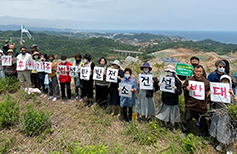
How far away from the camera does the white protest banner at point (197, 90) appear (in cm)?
384

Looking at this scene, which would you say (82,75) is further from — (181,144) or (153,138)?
(181,144)

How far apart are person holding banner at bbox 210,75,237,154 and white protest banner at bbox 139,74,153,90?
155 cm

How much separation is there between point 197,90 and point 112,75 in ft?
7.51

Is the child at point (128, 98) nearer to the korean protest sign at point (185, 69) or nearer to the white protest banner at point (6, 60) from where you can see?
the korean protest sign at point (185, 69)

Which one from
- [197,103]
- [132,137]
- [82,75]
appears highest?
[82,75]

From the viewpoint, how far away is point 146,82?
4441 mm

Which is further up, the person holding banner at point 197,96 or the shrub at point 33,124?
the person holding banner at point 197,96

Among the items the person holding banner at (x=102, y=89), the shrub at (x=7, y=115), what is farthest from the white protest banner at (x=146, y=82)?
the shrub at (x=7, y=115)

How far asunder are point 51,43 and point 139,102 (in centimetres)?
8883

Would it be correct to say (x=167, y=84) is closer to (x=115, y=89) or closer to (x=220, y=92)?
(x=220, y=92)

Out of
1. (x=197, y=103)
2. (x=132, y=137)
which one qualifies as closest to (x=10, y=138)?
(x=132, y=137)

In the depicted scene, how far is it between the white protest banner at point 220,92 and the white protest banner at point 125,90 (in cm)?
197

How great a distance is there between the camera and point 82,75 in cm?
539

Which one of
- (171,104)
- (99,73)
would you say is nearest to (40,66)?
(99,73)
